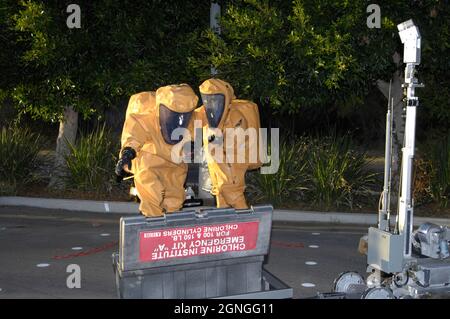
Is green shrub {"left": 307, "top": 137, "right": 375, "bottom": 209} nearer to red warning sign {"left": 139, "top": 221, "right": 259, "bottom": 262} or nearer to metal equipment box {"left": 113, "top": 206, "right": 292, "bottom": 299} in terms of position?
metal equipment box {"left": 113, "top": 206, "right": 292, "bottom": 299}

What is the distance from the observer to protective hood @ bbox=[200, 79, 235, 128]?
5.66 metres

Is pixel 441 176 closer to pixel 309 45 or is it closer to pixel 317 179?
pixel 317 179

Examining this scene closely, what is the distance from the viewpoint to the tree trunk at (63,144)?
36.1 feet

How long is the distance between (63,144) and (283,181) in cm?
388

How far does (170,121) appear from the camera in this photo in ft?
17.8

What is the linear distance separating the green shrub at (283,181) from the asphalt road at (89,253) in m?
0.93

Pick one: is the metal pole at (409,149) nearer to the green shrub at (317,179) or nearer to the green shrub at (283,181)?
the green shrub at (317,179)

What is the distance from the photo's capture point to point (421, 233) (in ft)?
16.0

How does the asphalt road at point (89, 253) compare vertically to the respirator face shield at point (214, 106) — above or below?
below

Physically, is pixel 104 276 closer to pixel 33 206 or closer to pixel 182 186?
pixel 182 186

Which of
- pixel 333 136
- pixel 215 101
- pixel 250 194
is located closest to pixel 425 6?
pixel 333 136

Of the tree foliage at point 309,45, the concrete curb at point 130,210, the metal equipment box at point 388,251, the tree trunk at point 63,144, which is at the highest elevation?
the tree foliage at point 309,45

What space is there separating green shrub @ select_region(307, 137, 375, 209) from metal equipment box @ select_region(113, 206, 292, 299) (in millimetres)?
5114

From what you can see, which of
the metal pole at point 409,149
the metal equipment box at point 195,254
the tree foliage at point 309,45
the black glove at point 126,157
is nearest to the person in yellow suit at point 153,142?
the black glove at point 126,157
